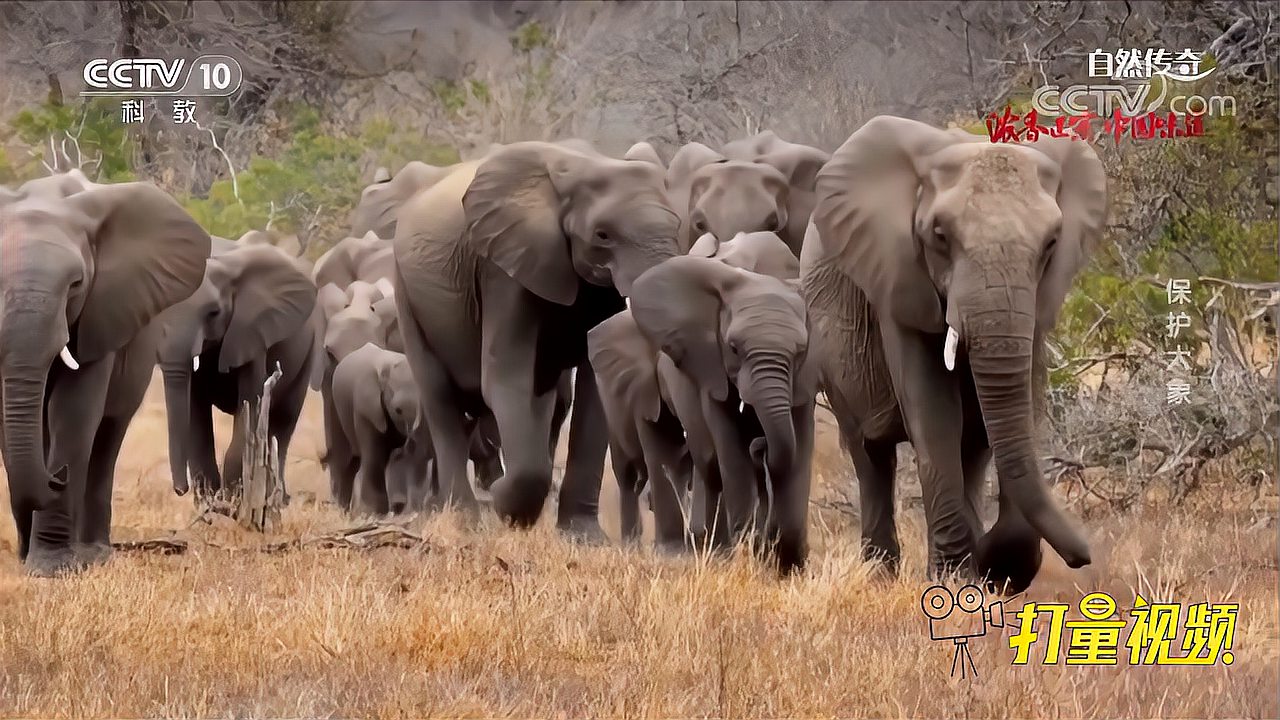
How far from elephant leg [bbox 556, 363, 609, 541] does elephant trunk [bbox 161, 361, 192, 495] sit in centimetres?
242

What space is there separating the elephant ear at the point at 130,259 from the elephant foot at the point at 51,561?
2.52ft

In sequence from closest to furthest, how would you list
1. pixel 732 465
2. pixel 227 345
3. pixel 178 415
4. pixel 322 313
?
1. pixel 732 465
2. pixel 178 415
3. pixel 227 345
4. pixel 322 313

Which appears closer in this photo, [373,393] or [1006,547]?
[1006,547]

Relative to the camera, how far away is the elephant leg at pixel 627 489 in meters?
9.31

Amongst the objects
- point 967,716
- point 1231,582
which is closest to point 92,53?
point 1231,582

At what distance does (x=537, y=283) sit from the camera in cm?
844

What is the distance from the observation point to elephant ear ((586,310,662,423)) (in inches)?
320

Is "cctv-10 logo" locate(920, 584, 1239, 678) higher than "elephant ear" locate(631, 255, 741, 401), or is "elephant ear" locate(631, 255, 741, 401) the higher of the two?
"elephant ear" locate(631, 255, 741, 401)

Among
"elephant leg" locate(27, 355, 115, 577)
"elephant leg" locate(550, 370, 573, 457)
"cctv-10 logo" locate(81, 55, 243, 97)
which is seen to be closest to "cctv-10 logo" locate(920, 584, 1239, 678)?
"elephant leg" locate(27, 355, 115, 577)

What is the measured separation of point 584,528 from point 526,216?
54.4 inches

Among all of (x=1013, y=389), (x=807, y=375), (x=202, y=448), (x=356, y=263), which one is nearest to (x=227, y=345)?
(x=202, y=448)

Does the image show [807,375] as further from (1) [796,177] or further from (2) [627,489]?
(1) [796,177]

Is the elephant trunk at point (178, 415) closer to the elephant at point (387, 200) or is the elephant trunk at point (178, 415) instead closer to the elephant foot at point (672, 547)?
the elephant at point (387, 200)

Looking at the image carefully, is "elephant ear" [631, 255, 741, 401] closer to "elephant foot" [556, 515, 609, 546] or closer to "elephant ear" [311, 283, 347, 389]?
"elephant foot" [556, 515, 609, 546]
